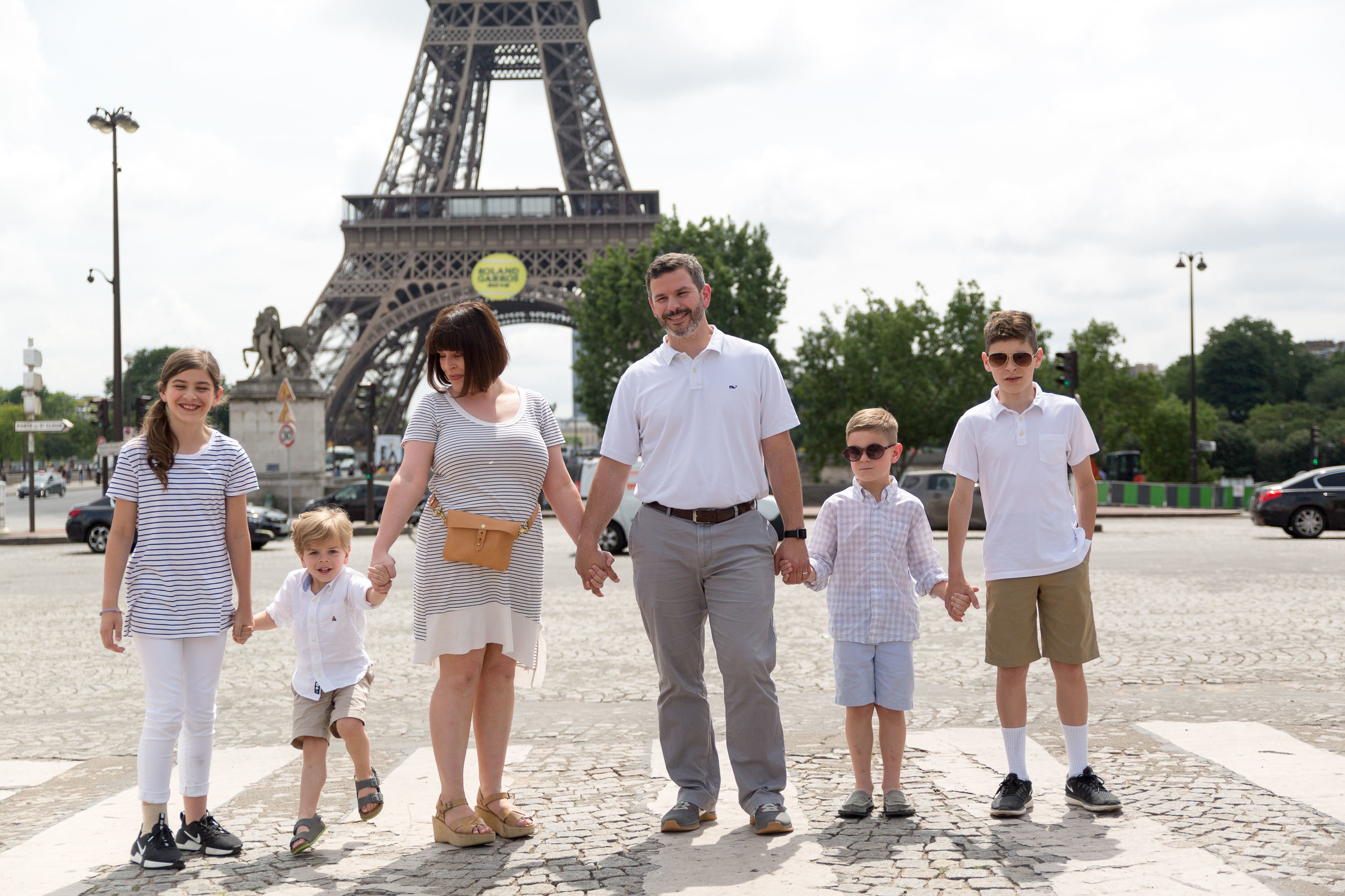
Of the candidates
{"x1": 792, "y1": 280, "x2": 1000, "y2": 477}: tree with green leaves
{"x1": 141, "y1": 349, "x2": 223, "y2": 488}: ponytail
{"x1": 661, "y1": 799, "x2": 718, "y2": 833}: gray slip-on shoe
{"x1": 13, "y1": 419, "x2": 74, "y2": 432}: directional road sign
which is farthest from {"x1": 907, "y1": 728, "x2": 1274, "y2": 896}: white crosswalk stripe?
{"x1": 792, "y1": 280, "x2": 1000, "y2": 477}: tree with green leaves

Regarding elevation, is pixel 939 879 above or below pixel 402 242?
below

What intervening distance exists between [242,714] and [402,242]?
154ft

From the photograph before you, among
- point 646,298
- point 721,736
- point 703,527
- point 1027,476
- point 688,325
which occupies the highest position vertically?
point 646,298

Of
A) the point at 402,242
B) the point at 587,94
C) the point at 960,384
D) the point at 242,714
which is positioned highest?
the point at 587,94

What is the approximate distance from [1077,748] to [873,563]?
3.13 ft

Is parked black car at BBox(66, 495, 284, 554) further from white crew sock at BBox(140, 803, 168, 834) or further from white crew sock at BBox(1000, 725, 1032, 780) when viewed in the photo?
white crew sock at BBox(1000, 725, 1032, 780)

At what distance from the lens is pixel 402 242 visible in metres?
52.0

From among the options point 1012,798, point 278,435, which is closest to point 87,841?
point 1012,798

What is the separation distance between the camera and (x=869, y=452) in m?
4.55

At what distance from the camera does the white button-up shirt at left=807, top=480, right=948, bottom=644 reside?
4.44 metres

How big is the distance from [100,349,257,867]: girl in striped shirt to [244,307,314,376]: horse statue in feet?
95.0

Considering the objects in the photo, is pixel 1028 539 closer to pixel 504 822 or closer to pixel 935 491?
pixel 504 822

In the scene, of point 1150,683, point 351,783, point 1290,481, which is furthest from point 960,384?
point 351,783

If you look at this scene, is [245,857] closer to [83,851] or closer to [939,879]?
[83,851]
